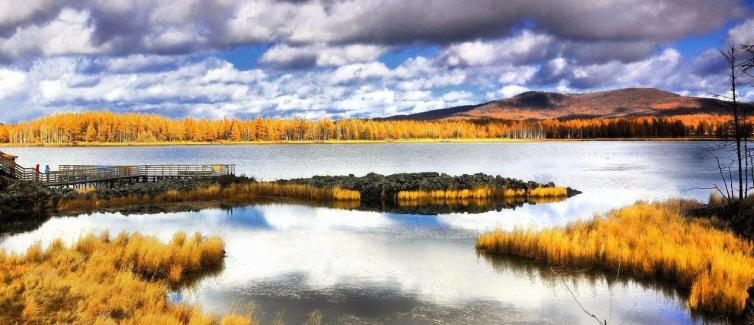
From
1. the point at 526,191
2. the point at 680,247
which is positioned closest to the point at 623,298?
the point at 680,247

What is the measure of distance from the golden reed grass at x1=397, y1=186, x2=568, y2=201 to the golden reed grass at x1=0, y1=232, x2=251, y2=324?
2388cm

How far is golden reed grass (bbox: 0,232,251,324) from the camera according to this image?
12.1 metres

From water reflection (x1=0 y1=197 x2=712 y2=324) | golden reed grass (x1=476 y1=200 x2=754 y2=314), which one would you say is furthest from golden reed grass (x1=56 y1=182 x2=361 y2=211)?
golden reed grass (x1=476 y1=200 x2=754 y2=314)

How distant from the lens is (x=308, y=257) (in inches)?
903

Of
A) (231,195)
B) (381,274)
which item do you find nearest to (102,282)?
(381,274)

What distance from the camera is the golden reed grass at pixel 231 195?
39.2 meters

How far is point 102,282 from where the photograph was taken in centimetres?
1550

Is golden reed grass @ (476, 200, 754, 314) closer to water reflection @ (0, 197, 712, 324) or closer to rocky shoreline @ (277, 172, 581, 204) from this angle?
water reflection @ (0, 197, 712, 324)

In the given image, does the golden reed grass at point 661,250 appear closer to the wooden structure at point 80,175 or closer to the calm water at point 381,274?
the calm water at point 381,274

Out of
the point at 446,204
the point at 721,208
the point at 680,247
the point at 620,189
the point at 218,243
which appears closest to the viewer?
the point at 680,247

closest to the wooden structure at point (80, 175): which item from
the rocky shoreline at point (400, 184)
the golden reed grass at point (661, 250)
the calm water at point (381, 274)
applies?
the rocky shoreline at point (400, 184)

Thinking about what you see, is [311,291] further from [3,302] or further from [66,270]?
[3,302]

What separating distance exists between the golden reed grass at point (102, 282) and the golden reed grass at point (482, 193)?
2388 cm

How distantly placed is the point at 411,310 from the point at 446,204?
25382mm
